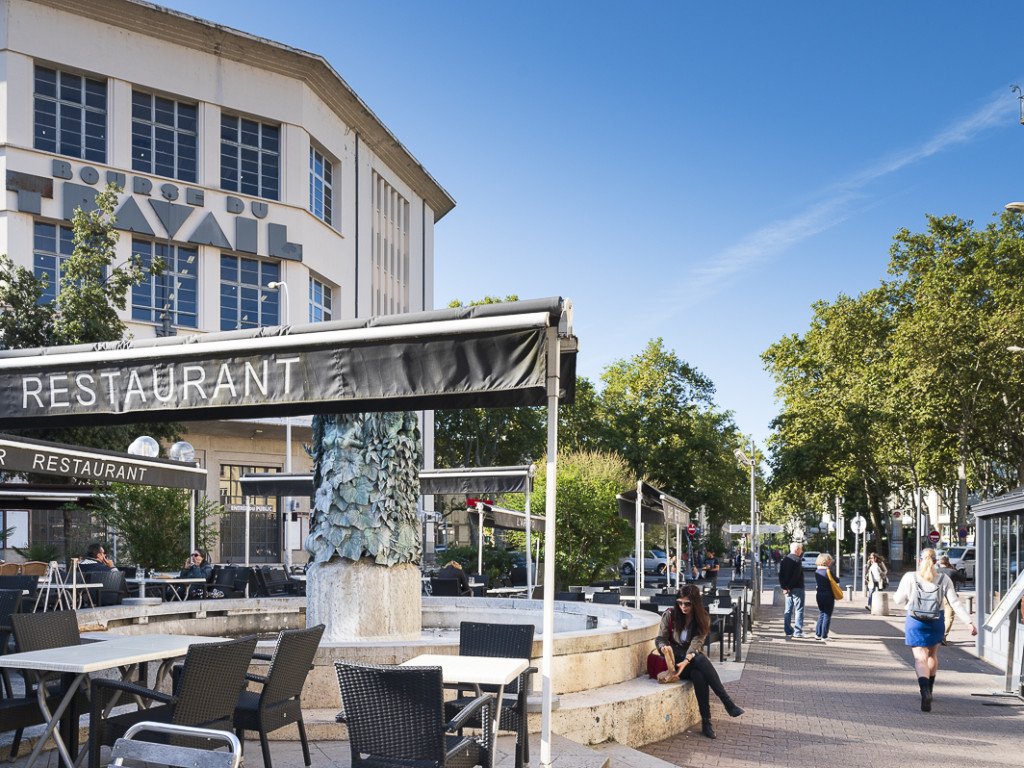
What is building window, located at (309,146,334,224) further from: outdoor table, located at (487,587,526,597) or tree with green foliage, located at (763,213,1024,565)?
outdoor table, located at (487,587,526,597)

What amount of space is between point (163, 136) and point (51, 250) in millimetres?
6201

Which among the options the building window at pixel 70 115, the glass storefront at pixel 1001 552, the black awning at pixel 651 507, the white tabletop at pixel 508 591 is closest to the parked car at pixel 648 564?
the black awning at pixel 651 507

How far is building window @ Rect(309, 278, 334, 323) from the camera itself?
3994 cm

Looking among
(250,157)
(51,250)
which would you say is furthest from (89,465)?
(250,157)

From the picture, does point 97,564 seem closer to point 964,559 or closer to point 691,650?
point 691,650

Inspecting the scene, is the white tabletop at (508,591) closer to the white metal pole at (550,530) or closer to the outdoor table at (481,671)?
the outdoor table at (481,671)

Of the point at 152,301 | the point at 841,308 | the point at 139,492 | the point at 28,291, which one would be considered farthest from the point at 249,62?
the point at 841,308

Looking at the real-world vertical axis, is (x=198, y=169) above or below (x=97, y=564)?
above

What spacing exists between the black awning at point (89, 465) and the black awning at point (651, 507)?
7.67 meters

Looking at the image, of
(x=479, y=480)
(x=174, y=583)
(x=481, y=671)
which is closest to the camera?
(x=481, y=671)

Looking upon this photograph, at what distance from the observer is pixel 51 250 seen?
107 feet

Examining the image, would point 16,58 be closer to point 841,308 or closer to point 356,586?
point 356,586

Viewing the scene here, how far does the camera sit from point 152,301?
3472cm

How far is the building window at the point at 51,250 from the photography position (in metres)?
32.2
